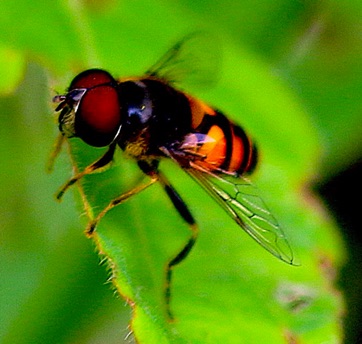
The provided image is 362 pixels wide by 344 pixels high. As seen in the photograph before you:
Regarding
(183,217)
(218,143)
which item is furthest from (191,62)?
(183,217)

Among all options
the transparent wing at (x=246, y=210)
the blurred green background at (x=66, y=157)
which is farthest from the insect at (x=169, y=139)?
the blurred green background at (x=66, y=157)

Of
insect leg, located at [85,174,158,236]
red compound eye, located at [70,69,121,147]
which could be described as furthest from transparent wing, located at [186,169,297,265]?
red compound eye, located at [70,69,121,147]

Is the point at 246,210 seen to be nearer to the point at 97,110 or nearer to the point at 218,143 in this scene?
the point at 218,143

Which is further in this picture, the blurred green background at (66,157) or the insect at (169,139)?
the blurred green background at (66,157)

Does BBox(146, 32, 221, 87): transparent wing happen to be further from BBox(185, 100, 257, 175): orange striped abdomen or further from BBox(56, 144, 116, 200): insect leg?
BBox(56, 144, 116, 200): insect leg

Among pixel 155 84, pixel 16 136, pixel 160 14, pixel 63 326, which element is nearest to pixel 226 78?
pixel 160 14

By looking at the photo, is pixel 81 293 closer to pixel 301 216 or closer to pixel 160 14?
pixel 301 216

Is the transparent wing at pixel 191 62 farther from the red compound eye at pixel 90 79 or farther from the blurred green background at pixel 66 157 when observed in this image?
the red compound eye at pixel 90 79
